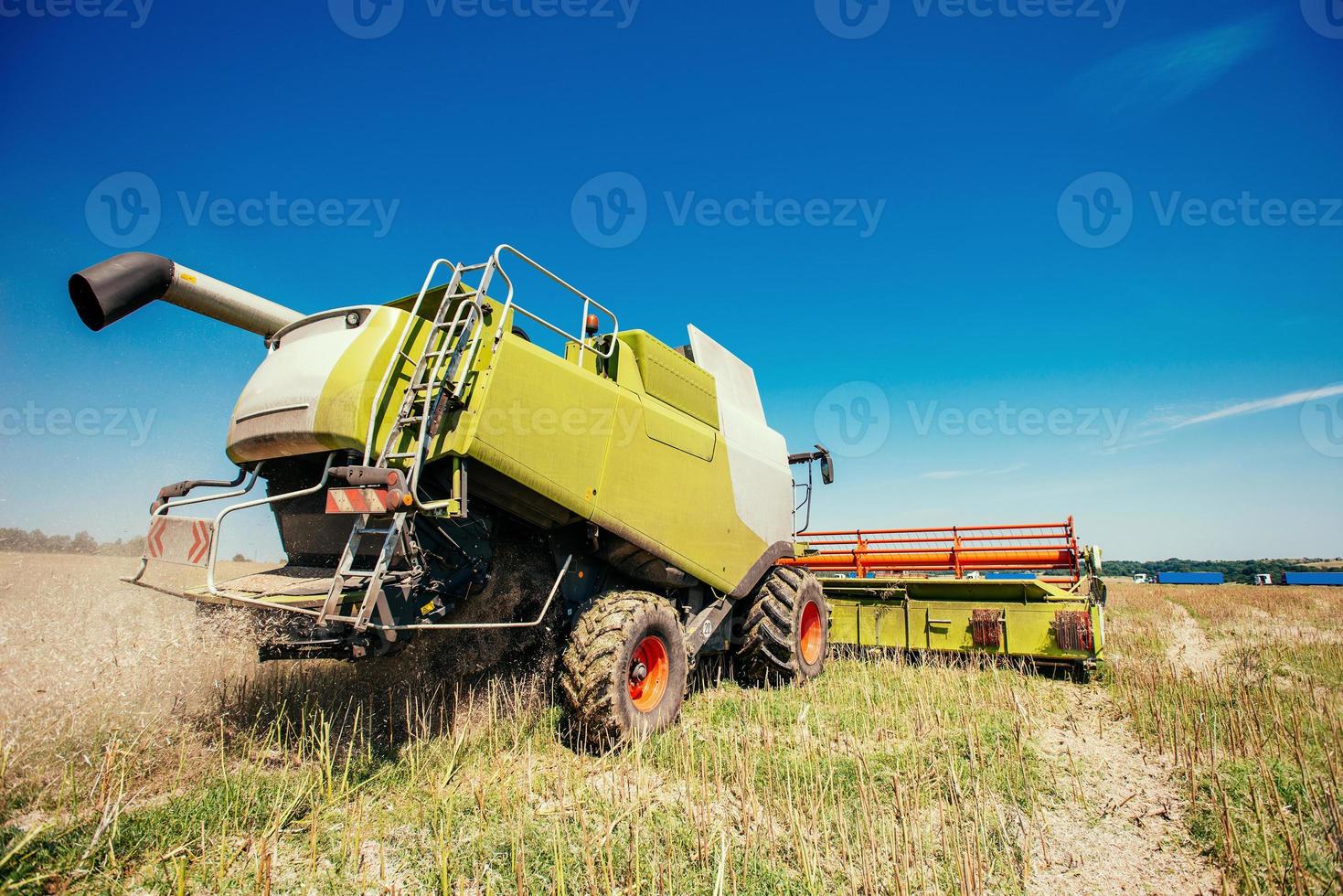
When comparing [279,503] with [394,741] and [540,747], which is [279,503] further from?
[540,747]

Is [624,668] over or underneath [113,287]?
underneath

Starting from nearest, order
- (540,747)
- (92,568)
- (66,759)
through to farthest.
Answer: (66,759) < (540,747) < (92,568)

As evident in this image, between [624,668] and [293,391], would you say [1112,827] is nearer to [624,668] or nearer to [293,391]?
[624,668]

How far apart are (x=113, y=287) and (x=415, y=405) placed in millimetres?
1767

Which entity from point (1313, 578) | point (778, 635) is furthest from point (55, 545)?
point (1313, 578)

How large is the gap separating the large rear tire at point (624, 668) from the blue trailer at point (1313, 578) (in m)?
45.6

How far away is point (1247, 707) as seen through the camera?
486cm

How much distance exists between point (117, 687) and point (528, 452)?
308 cm

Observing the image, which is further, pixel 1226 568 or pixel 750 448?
pixel 1226 568

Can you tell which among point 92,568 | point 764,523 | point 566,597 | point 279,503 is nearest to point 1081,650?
point 764,523

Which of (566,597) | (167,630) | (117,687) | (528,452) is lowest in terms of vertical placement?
(117,687)

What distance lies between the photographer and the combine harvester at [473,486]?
3766 mm

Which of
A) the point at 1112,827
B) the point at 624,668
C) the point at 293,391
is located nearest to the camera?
the point at 1112,827

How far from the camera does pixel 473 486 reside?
4059mm
